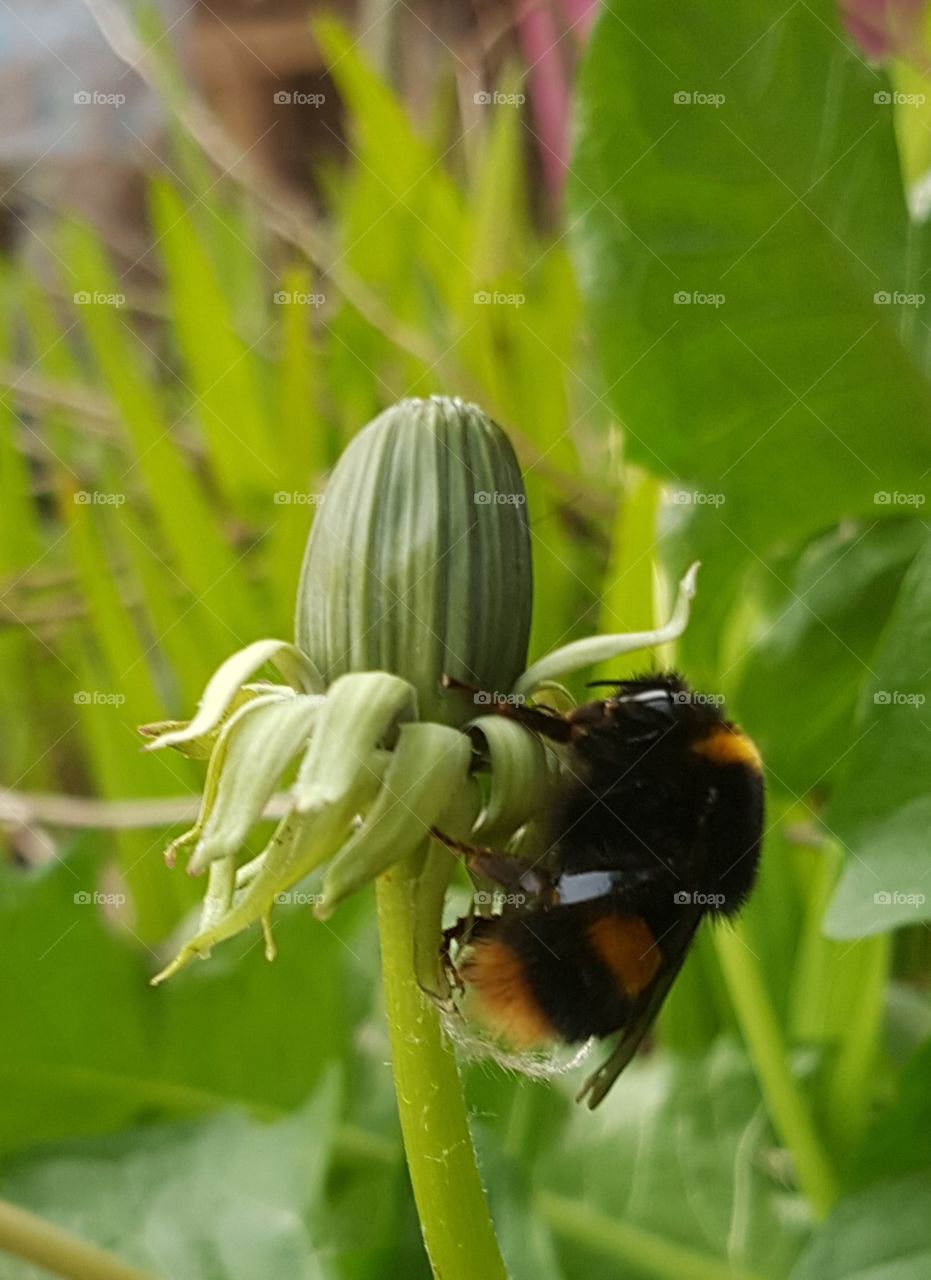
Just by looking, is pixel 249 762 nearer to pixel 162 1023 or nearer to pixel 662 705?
pixel 662 705

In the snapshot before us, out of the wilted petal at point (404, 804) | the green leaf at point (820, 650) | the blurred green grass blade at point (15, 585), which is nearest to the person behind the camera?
the wilted petal at point (404, 804)

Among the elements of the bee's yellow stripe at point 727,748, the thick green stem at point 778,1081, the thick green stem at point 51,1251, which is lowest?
the thick green stem at point 778,1081

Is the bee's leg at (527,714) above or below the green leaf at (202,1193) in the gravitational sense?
above

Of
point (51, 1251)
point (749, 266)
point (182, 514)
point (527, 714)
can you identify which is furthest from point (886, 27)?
point (51, 1251)

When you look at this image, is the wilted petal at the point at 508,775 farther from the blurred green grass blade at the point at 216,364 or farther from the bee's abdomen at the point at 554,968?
the blurred green grass blade at the point at 216,364

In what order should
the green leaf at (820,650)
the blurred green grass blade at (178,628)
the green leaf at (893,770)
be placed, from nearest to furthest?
1. the green leaf at (893,770)
2. the green leaf at (820,650)
3. the blurred green grass blade at (178,628)

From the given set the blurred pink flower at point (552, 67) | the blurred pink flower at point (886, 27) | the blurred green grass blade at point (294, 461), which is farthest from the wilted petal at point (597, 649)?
the blurred pink flower at point (552, 67)

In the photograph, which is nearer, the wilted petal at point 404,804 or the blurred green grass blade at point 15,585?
the wilted petal at point 404,804
